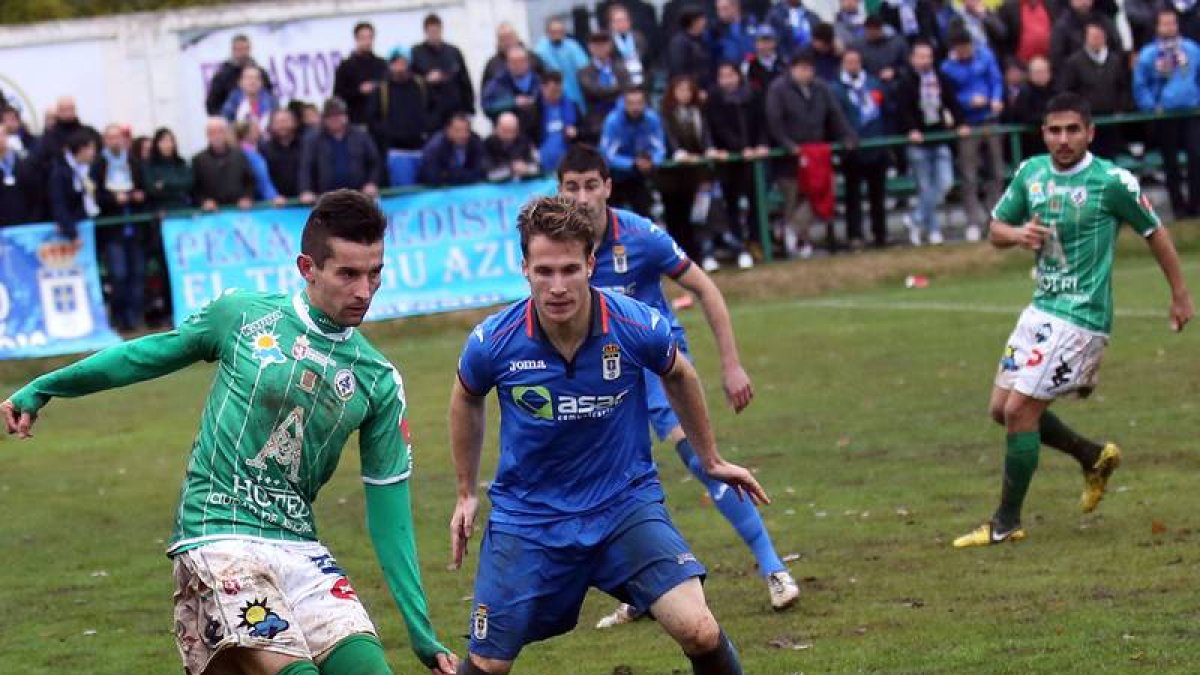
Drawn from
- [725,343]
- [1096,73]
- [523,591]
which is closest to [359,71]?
[1096,73]

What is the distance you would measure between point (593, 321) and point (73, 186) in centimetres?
1519

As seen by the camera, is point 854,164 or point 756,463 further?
point 854,164

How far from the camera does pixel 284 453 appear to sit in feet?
21.2

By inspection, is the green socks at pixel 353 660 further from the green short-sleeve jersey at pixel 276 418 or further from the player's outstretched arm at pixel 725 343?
the player's outstretched arm at pixel 725 343

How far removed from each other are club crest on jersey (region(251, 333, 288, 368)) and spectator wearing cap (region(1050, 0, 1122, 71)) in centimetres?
1888

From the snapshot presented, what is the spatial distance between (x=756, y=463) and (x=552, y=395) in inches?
275

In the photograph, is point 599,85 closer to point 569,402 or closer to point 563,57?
point 563,57

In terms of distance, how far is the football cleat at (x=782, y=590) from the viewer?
32.2 ft

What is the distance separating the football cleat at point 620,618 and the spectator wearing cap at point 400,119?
13146 millimetres

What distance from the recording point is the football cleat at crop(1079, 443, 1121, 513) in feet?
36.8

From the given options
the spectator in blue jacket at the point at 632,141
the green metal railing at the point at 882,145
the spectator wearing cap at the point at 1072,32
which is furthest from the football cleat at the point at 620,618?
the spectator wearing cap at the point at 1072,32

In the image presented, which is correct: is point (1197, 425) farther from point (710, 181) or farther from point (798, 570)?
point (710, 181)

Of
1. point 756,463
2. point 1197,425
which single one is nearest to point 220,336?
point 756,463

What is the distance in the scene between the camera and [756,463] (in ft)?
46.1
